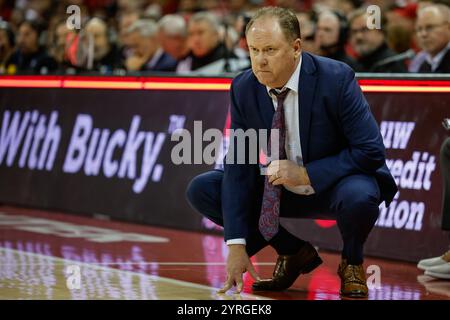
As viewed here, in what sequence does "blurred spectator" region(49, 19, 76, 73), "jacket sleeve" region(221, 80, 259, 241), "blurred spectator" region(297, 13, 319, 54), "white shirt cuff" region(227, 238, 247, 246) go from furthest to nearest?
"blurred spectator" region(49, 19, 76, 73) < "blurred spectator" region(297, 13, 319, 54) < "jacket sleeve" region(221, 80, 259, 241) < "white shirt cuff" region(227, 238, 247, 246)

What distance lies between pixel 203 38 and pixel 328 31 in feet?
6.10

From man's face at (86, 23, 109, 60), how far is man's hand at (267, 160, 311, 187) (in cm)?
663

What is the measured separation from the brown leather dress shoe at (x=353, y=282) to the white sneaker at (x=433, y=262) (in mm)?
1174

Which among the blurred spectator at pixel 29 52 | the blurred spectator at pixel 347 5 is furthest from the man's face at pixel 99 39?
the blurred spectator at pixel 347 5

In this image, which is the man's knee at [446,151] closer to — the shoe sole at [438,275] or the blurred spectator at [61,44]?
the shoe sole at [438,275]

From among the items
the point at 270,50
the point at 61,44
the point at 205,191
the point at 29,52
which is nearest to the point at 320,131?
the point at 270,50

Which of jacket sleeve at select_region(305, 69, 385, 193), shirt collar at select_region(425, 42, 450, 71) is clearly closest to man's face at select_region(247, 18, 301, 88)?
jacket sleeve at select_region(305, 69, 385, 193)

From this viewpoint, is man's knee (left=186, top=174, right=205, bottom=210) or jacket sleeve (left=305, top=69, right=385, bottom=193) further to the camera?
man's knee (left=186, top=174, right=205, bottom=210)

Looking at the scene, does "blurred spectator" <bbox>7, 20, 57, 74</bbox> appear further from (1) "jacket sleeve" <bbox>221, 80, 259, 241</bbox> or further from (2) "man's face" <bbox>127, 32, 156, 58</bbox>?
(1) "jacket sleeve" <bbox>221, 80, 259, 241</bbox>

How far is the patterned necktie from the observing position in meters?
5.82

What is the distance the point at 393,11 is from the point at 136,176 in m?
3.31

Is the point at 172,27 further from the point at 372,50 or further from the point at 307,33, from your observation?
the point at 372,50

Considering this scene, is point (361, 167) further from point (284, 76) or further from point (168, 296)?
point (168, 296)

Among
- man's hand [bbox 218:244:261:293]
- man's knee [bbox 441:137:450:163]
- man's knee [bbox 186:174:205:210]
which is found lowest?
man's hand [bbox 218:244:261:293]
